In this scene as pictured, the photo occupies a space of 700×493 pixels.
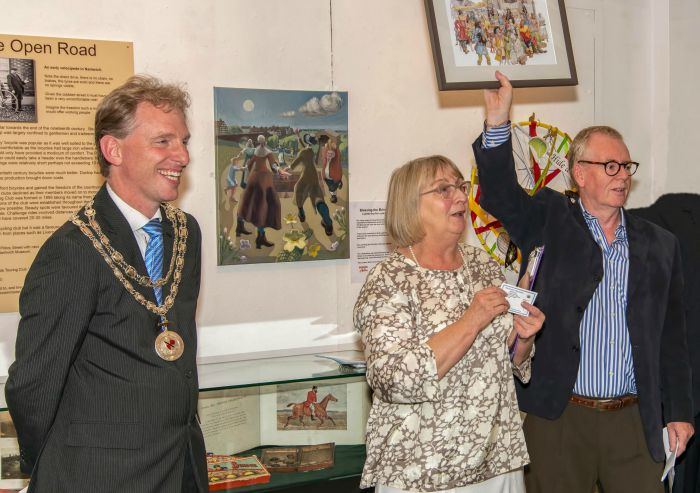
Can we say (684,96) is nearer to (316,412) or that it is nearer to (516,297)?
(516,297)

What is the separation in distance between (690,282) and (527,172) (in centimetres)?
124

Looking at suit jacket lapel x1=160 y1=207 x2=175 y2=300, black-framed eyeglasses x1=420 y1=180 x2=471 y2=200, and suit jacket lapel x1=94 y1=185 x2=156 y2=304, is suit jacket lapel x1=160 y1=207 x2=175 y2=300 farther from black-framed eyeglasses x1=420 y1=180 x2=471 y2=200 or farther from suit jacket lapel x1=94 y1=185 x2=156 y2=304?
black-framed eyeglasses x1=420 y1=180 x2=471 y2=200

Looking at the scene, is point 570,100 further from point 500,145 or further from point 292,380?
point 292,380

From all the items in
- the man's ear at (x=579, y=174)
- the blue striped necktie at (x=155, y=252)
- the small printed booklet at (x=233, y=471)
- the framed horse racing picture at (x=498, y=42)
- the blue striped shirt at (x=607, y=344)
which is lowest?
the small printed booklet at (x=233, y=471)

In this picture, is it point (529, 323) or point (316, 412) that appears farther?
point (316, 412)

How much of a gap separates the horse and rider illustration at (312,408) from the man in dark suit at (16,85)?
1703 mm

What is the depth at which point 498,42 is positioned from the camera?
3361 mm

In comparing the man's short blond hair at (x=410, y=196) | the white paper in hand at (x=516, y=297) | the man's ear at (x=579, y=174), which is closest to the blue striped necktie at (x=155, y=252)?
the man's short blond hair at (x=410, y=196)

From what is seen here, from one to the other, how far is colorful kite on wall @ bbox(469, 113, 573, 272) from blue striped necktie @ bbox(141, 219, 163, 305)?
2519 millimetres

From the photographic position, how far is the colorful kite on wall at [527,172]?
4570mm

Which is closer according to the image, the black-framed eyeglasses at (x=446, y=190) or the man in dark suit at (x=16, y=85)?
the black-framed eyeglasses at (x=446, y=190)

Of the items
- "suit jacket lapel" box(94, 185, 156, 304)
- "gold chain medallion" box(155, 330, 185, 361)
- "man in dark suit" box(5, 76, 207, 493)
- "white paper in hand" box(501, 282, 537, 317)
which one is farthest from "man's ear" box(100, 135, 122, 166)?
"white paper in hand" box(501, 282, 537, 317)

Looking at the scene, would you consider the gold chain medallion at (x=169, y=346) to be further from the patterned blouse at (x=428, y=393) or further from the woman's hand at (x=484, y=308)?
the woman's hand at (x=484, y=308)

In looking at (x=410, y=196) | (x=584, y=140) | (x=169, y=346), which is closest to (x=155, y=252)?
(x=169, y=346)
